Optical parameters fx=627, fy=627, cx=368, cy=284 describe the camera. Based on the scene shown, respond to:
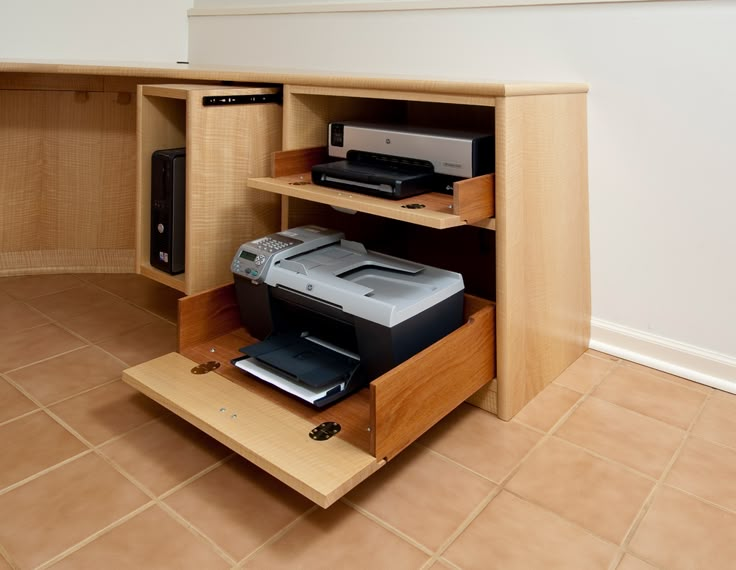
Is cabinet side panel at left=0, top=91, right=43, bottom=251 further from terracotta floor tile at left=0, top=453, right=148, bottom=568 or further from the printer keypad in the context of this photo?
terracotta floor tile at left=0, top=453, right=148, bottom=568

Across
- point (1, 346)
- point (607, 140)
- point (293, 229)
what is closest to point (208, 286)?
point (293, 229)

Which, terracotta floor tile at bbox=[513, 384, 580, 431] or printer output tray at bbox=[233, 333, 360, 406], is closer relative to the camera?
printer output tray at bbox=[233, 333, 360, 406]

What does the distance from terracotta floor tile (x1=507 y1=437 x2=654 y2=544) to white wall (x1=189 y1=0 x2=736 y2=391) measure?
512mm

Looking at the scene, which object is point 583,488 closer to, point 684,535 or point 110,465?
point 684,535

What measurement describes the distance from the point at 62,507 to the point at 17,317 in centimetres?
99

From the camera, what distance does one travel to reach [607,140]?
1.59 m

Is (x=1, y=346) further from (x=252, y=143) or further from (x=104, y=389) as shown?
(x=252, y=143)

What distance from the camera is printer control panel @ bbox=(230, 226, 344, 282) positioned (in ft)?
4.66

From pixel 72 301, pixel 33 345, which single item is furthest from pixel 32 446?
pixel 72 301

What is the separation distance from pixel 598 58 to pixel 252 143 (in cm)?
91

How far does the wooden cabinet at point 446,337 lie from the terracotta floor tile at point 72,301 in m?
0.65

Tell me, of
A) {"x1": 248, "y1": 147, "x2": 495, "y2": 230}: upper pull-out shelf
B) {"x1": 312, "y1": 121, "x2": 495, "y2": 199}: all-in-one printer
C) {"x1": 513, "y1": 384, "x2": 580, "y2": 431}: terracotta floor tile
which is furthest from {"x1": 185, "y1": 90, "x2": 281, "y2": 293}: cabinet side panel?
{"x1": 513, "y1": 384, "x2": 580, "y2": 431}: terracotta floor tile

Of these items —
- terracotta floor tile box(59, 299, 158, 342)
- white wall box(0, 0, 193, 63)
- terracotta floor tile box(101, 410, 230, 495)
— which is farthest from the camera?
white wall box(0, 0, 193, 63)

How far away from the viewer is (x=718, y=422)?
1393mm
